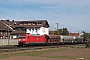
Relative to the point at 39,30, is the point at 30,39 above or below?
below

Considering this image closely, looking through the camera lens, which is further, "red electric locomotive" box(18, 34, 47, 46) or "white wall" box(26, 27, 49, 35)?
"white wall" box(26, 27, 49, 35)

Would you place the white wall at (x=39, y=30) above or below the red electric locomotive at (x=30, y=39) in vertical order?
above

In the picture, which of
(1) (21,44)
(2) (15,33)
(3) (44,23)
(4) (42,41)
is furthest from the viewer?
(3) (44,23)

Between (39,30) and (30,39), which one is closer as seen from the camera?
(30,39)

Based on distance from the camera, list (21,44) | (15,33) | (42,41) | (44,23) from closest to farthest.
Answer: (21,44) → (42,41) → (15,33) → (44,23)

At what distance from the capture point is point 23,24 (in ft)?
443

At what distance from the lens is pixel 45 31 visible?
133 meters

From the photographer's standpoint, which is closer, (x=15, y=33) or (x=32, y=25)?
(x=15, y=33)

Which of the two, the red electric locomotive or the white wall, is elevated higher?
the white wall

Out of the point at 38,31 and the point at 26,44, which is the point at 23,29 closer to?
the point at 38,31

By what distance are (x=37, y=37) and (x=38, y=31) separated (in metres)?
52.8

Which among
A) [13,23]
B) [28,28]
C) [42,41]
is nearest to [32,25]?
[28,28]

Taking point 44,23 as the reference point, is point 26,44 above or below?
below

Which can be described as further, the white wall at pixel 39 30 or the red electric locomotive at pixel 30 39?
the white wall at pixel 39 30
